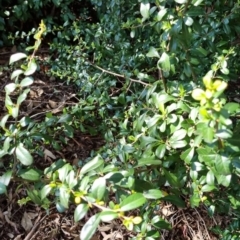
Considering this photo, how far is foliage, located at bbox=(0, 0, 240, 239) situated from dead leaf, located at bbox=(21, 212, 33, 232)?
1.30 feet

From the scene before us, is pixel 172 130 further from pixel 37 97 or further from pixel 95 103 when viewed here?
pixel 37 97

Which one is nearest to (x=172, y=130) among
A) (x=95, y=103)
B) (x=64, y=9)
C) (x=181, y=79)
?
(x=181, y=79)

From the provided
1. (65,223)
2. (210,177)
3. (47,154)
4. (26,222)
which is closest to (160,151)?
(210,177)

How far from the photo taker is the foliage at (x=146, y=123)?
1268 mm

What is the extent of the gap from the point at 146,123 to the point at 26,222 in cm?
102

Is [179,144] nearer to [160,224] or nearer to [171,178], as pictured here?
[171,178]

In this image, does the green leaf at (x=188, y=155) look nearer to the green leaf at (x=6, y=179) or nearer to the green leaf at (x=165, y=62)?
the green leaf at (x=165, y=62)

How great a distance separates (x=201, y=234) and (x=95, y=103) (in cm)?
93

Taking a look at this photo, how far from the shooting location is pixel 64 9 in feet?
10.5

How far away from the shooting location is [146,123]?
171cm

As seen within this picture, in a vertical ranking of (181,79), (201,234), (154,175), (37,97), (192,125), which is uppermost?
(192,125)

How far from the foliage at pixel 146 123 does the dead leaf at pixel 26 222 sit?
40 cm

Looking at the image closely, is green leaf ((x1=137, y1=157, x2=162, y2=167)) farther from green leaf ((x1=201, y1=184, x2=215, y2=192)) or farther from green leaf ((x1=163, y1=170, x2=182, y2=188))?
green leaf ((x1=201, y1=184, x2=215, y2=192))

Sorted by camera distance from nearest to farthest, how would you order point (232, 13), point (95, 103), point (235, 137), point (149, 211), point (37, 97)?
point (235, 137), point (149, 211), point (232, 13), point (95, 103), point (37, 97)
